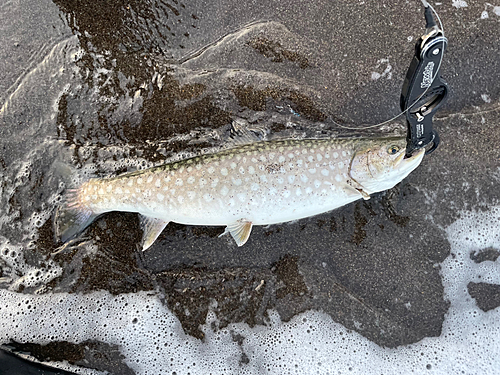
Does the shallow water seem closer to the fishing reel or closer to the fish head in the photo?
the fish head

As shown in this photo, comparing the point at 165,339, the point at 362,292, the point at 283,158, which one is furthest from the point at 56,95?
the point at 362,292

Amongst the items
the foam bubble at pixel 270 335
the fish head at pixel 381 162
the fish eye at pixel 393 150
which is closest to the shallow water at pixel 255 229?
the foam bubble at pixel 270 335

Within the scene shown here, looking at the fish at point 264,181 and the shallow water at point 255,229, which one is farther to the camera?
the shallow water at point 255,229

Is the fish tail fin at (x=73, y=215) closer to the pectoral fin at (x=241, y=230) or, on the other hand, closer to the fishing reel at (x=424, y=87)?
the pectoral fin at (x=241, y=230)

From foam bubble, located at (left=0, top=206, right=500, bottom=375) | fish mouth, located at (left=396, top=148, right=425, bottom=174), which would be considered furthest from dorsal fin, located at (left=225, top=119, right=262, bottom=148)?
foam bubble, located at (left=0, top=206, right=500, bottom=375)

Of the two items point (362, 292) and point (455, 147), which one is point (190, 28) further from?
point (362, 292)

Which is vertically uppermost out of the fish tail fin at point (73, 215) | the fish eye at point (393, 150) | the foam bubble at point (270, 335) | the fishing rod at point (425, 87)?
the fishing rod at point (425, 87)
